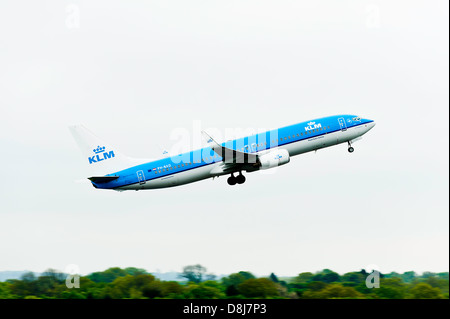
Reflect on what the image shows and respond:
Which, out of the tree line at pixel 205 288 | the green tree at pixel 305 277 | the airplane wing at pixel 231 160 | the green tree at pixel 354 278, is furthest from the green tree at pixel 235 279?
the airplane wing at pixel 231 160

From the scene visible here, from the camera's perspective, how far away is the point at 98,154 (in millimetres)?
83188

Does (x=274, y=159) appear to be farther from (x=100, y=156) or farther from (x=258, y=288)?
(x=258, y=288)

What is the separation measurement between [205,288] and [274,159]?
98.2ft

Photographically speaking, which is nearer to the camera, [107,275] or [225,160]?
[225,160]

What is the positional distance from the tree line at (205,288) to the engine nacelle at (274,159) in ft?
85.3

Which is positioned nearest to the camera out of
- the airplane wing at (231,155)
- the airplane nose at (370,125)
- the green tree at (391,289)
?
A: the airplane wing at (231,155)

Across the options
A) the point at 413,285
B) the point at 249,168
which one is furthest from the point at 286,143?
the point at 413,285

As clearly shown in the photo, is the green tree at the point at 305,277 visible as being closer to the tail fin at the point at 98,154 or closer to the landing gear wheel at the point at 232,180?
the landing gear wheel at the point at 232,180

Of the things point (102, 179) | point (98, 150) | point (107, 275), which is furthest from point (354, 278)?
point (102, 179)

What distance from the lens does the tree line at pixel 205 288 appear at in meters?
100

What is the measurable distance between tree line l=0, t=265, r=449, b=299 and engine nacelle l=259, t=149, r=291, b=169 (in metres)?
26.0

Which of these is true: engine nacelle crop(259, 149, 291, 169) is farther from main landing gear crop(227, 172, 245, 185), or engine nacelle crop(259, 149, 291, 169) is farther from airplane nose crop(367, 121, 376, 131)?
airplane nose crop(367, 121, 376, 131)
